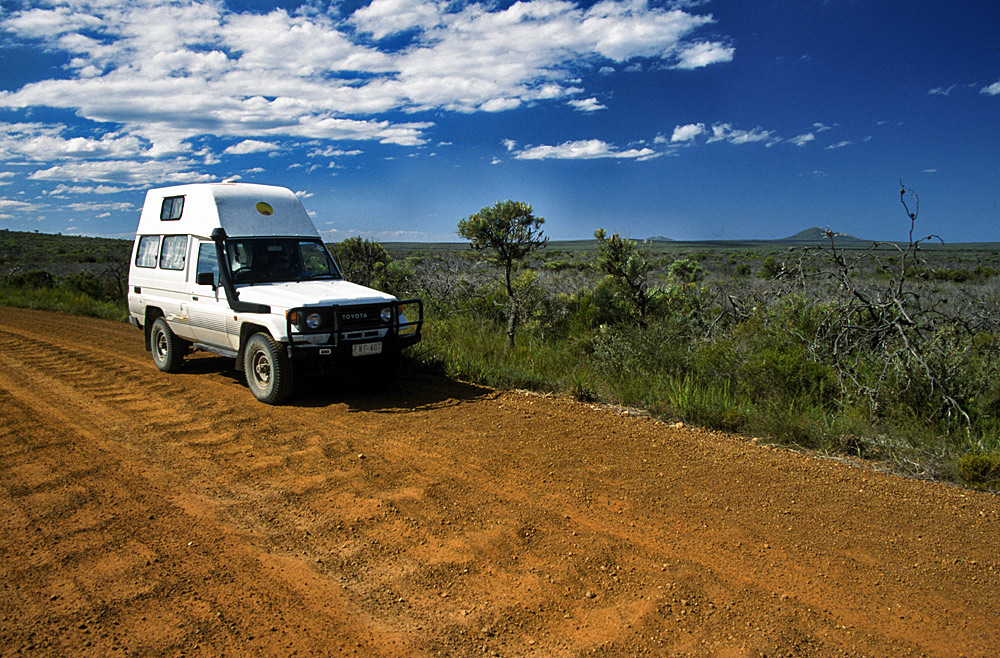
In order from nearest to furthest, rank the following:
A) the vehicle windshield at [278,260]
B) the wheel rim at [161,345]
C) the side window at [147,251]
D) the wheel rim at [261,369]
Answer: the wheel rim at [261,369]
the vehicle windshield at [278,260]
the wheel rim at [161,345]
the side window at [147,251]

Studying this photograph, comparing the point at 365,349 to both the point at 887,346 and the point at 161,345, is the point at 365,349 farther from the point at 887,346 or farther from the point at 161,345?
the point at 887,346

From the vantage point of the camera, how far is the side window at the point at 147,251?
9.25 m

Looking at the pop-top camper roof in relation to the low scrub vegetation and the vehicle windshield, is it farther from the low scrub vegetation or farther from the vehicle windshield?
the low scrub vegetation

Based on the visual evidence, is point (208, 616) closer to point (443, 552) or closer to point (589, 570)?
point (443, 552)

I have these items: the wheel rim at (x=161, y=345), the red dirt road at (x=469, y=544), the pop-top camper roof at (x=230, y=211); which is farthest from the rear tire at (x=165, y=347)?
the red dirt road at (x=469, y=544)

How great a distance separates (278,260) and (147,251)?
8.59ft

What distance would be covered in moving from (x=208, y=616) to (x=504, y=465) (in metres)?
2.61

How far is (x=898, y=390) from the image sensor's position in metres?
Result: 6.15

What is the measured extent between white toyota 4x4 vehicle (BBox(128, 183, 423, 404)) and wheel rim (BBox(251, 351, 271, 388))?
12 millimetres

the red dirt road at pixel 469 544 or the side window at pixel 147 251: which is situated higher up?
the side window at pixel 147 251

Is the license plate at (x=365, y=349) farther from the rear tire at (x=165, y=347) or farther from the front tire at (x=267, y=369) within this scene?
the rear tire at (x=165, y=347)

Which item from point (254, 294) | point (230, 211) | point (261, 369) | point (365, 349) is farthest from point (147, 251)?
point (365, 349)

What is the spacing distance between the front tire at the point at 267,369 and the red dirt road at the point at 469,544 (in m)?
0.66

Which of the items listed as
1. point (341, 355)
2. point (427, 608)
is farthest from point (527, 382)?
point (427, 608)
